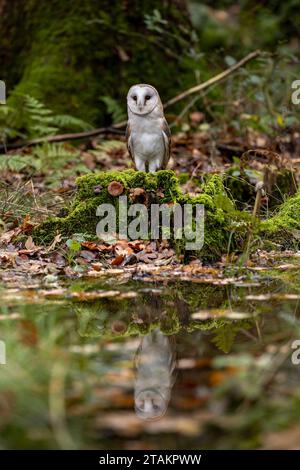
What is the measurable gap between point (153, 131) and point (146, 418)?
14.0ft

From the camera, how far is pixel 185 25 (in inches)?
439

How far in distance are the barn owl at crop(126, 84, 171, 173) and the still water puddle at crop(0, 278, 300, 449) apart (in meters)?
2.38

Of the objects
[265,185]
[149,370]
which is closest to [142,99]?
[265,185]

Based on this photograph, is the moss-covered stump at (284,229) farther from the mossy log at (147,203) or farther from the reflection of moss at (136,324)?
the reflection of moss at (136,324)

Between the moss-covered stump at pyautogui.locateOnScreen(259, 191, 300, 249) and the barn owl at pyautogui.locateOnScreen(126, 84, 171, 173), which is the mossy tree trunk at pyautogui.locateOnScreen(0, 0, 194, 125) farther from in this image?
the moss-covered stump at pyautogui.locateOnScreen(259, 191, 300, 249)

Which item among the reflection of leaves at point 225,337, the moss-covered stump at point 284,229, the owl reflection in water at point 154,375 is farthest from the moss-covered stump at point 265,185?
the owl reflection in water at point 154,375

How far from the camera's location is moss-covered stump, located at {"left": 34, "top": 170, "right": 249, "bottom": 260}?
19.6 feet

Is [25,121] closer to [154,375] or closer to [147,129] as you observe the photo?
[147,129]

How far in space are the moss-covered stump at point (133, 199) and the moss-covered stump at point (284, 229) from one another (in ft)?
1.61

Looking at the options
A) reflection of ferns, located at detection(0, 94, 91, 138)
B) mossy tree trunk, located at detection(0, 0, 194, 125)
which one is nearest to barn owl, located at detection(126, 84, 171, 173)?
reflection of ferns, located at detection(0, 94, 91, 138)

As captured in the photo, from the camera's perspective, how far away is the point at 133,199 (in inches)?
246

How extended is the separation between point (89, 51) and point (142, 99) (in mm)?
4032
